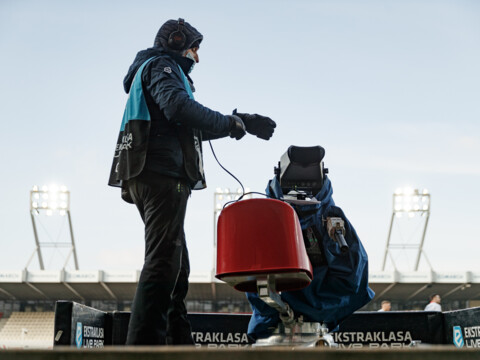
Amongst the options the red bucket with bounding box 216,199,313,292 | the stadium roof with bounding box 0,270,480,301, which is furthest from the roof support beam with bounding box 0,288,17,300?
the red bucket with bounding box 216,199,313,292

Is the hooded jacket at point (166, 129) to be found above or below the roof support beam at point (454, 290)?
above

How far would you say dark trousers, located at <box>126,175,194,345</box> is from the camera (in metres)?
1.82

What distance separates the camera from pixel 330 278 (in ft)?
7.52

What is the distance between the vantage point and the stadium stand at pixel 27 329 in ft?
85.4

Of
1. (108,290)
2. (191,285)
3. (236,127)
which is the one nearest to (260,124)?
(236,127)

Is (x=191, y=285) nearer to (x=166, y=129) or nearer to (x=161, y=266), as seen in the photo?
(x=166, y=129)

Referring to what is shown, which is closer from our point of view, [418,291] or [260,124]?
[260,124]

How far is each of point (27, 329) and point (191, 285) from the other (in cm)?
936

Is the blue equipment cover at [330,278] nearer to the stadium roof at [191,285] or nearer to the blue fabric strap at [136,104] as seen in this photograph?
the blue fabric strap at [136,104]

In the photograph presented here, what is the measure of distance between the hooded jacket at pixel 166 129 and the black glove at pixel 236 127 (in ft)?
0.08

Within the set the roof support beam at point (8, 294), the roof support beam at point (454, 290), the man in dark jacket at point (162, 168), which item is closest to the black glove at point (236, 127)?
the man in dark jacket at point (162, 168)

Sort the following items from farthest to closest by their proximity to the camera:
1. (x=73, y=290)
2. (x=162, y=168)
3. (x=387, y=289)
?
1. (x=73, y=290)
2. (x=387, y=289)
3. (x=162, y=168)

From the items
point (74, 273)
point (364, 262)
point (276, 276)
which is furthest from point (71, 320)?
point (74, 273)
